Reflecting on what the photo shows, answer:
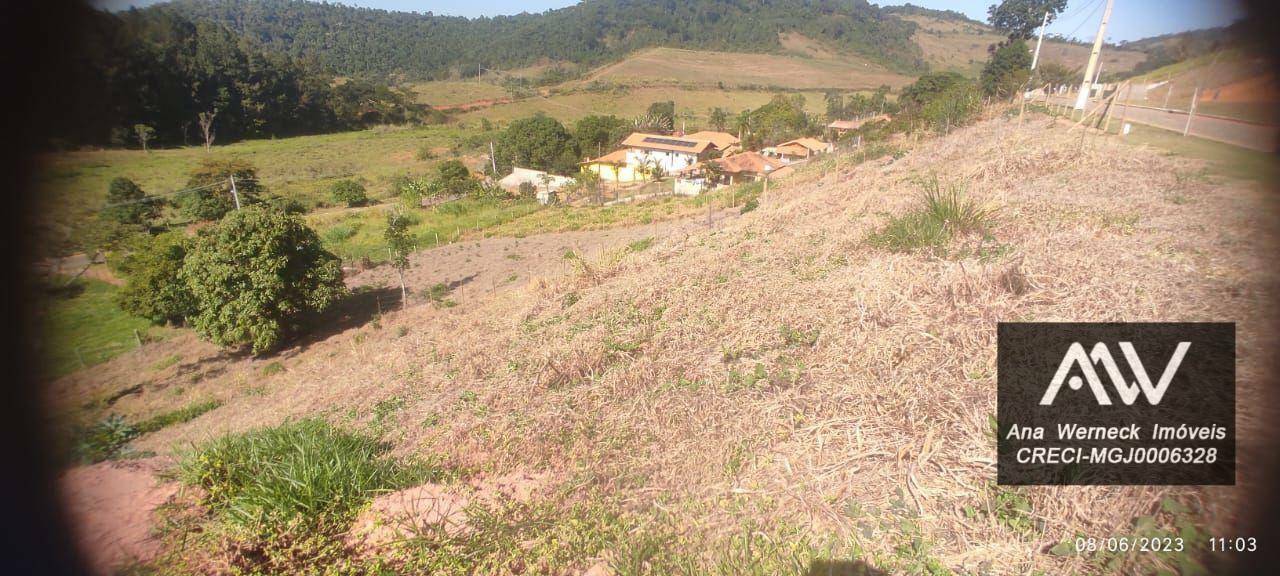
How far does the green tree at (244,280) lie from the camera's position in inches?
500

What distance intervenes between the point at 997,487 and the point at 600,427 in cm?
271

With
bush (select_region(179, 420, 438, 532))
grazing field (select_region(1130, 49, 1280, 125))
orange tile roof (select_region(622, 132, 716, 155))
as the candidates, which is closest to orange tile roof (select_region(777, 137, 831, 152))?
orange tile roof (select_region(622, 132, 716, 155))

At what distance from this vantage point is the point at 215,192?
2703 centimetres

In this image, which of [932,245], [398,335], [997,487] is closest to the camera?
[997,487]

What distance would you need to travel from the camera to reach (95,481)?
3461mm

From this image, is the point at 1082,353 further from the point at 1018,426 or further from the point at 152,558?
the point at 152,558

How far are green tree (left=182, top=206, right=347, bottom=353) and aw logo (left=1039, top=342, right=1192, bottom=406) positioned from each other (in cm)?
1569

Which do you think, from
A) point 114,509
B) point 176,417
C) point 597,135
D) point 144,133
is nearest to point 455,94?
point 597,135

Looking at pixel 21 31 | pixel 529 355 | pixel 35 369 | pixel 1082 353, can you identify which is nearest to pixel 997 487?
pixel 1082 353

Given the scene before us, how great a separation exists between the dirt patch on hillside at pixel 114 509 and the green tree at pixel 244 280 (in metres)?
10.8

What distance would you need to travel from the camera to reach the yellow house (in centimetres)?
4016

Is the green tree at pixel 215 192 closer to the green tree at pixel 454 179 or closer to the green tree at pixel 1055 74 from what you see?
the green tree at pixel 454 179

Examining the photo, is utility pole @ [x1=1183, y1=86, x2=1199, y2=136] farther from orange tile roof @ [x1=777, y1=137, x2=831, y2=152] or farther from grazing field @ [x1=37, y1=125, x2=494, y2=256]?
orange tile roof @ [x1=777, y1=137, x2=831, y2=152]

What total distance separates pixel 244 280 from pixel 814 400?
1492 centimetres
